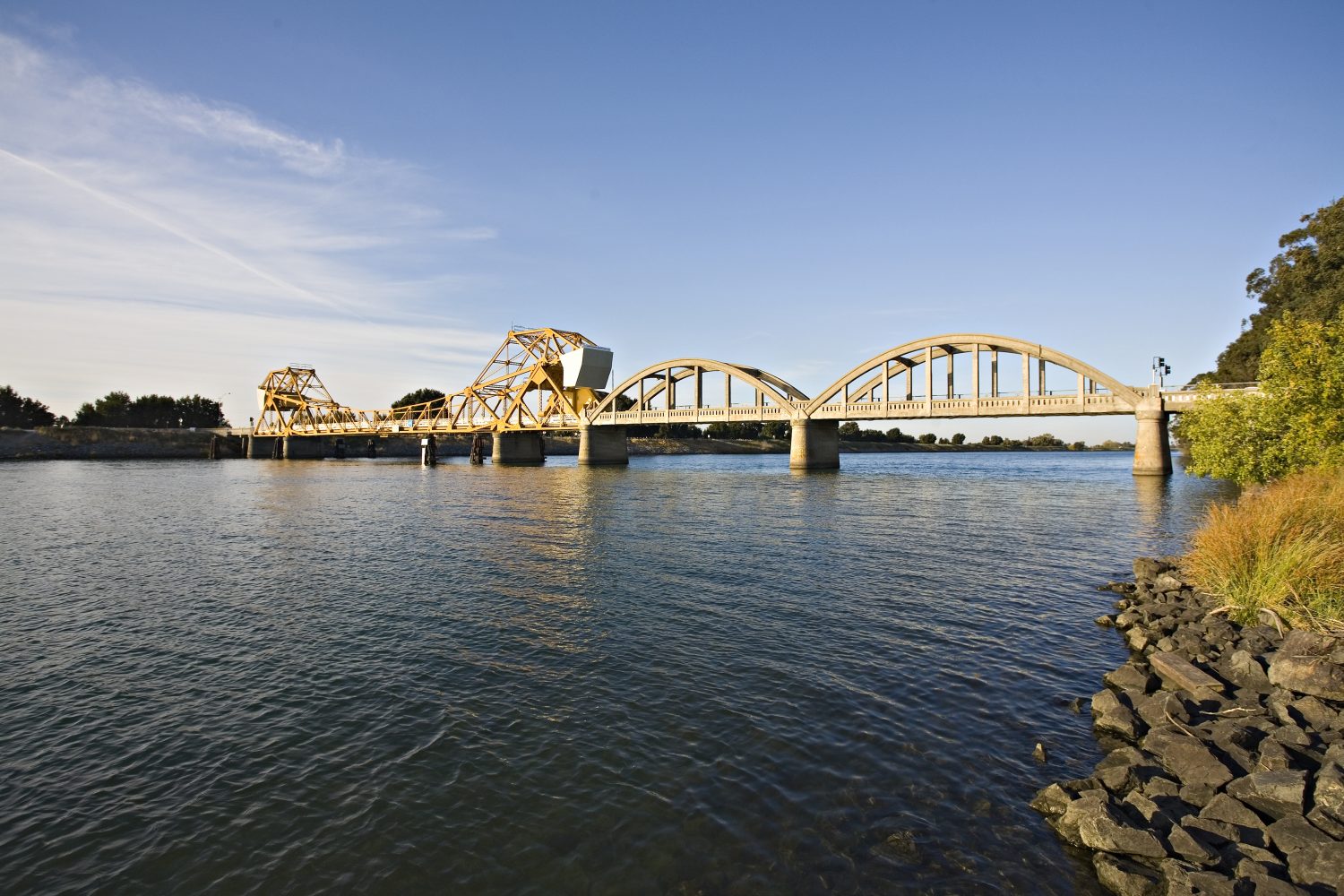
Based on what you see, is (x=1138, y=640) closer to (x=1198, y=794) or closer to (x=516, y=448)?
(x=1198, y=794)

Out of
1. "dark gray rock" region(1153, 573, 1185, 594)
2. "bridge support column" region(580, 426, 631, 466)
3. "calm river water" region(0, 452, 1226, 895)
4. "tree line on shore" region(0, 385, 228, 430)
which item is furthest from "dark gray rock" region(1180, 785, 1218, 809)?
"tree line on shore" region(0, 385, 228, 430)

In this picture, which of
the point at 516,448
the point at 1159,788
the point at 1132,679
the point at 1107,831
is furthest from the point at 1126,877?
the point at 516,448

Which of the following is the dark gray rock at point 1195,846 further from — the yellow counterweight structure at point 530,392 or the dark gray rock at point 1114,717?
the yellow counterweight structure at point 530,392

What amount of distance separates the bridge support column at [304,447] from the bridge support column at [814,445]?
11310 centimetres

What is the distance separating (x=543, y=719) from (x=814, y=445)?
85644 mm

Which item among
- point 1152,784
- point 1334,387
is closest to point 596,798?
point 1152,784

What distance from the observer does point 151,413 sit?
172 m

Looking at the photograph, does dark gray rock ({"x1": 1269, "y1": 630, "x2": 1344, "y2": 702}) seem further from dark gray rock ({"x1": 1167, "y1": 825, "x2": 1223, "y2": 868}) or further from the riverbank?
the riverbank

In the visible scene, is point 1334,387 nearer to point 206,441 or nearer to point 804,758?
→ point 804,758

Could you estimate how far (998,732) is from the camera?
33.5ft

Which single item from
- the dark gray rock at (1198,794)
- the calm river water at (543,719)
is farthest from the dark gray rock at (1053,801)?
the dark gray rock at (1198,794)

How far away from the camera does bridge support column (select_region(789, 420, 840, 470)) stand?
302 feet

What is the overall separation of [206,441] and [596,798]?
185188 mm

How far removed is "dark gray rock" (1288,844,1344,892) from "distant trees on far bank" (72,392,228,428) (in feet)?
668
